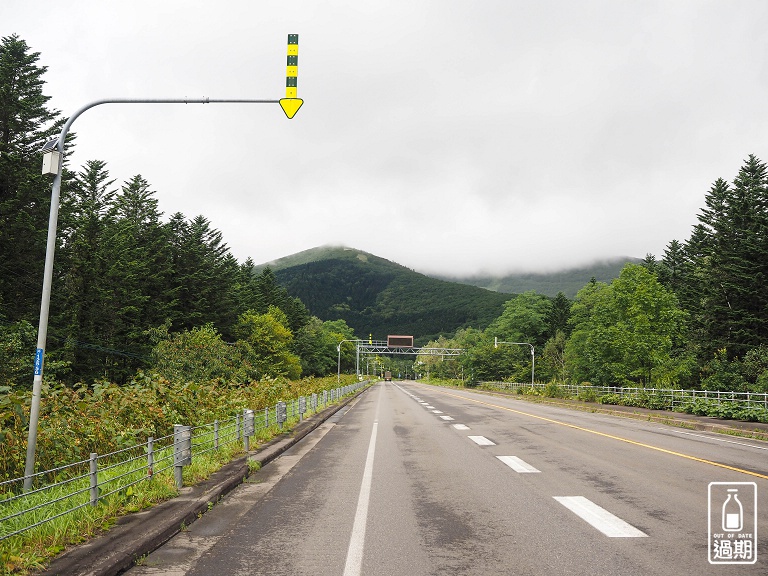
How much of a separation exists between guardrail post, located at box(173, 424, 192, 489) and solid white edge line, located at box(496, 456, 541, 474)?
6.26 metres

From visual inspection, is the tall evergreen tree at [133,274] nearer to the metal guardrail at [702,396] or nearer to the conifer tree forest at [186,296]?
the conifer tree forest at [186,296]

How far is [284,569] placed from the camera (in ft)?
17.5

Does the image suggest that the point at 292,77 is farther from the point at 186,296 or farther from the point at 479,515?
the point at 186,296

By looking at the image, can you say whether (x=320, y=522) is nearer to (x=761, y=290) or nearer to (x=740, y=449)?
(x=740, y=449)

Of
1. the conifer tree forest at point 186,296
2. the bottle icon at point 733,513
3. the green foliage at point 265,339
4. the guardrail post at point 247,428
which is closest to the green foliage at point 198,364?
the conifer tree forest at point 186,296

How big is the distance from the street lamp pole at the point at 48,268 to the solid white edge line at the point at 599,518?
276 inches

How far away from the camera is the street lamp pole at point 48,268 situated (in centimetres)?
755

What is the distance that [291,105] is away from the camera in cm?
811

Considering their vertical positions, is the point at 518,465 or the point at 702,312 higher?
the point at 702,312

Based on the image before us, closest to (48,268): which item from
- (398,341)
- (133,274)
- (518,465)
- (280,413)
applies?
(518,465)

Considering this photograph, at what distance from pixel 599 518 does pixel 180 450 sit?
20.9 feet

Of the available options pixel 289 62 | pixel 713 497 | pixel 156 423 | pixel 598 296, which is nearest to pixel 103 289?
pixel 156 423

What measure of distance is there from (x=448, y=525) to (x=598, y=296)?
90604 millimetres

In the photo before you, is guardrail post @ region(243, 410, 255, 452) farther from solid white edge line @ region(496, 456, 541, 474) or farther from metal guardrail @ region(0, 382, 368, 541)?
solid white edge line @ region(496, 456, 541, 474)
